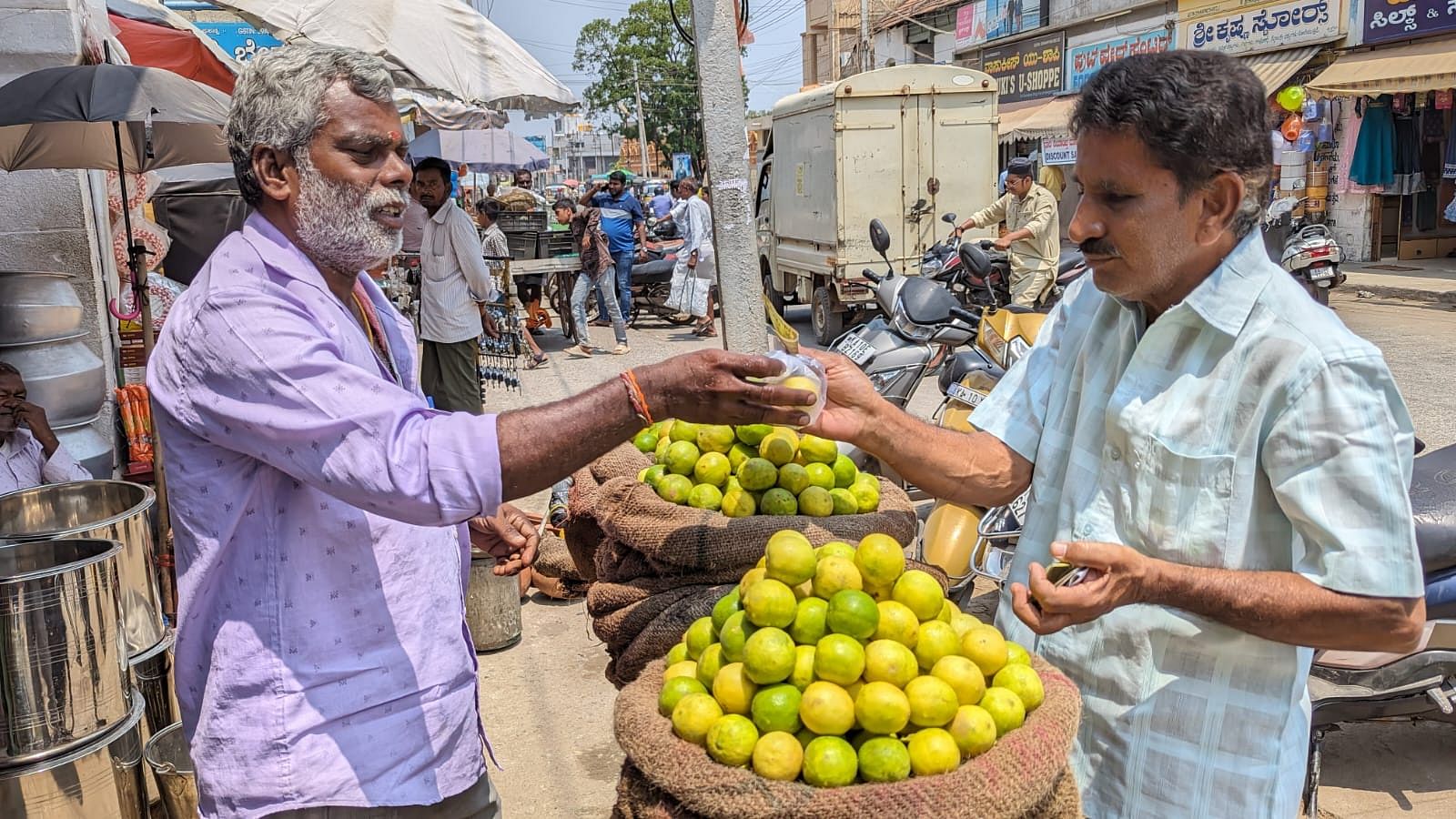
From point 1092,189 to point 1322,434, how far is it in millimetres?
556

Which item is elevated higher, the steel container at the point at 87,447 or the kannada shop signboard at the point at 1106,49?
the kannada shop signboard at the point at 1106,49

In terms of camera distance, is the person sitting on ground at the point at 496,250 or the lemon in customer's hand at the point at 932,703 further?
the person sitting on ground at the point at 496,250

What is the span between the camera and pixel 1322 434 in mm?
1612

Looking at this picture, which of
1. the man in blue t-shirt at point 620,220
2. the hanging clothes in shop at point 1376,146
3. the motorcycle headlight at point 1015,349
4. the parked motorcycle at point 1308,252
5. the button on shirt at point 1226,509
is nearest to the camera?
the button on shirt at point 1226,509

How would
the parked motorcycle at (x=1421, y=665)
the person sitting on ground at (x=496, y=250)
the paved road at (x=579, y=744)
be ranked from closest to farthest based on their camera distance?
the parked motorcycle at (x=1421, y=665) → the paved road at (x=579, y=744) → the person sitting on ground at (x=496, y=250)

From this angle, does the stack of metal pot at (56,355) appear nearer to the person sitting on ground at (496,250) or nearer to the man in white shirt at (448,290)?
the man in white shirt at (448,290)

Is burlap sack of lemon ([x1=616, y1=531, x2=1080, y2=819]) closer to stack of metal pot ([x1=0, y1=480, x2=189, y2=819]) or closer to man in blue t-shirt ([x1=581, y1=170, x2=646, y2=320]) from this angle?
stack of metal pot ([x1=0, y1=480, x2=189, y2=819])

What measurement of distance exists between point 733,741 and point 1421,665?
2841 mm

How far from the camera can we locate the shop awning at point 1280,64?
649 inches

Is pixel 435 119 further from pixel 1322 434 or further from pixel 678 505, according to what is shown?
pixel 1322 434

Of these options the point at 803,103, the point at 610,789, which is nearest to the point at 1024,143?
the point at 803,103

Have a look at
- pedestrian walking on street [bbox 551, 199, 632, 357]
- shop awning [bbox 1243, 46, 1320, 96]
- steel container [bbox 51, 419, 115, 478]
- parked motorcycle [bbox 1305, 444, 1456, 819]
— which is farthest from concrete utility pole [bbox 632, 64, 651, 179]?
parked motorcycle [bbox 1305, 444, 1456, 819]

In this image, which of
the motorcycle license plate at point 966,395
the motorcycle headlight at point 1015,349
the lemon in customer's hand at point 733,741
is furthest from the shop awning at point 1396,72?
the lemon in customer's hand at point 733,741

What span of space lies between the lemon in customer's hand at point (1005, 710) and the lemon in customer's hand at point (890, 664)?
134 mm
